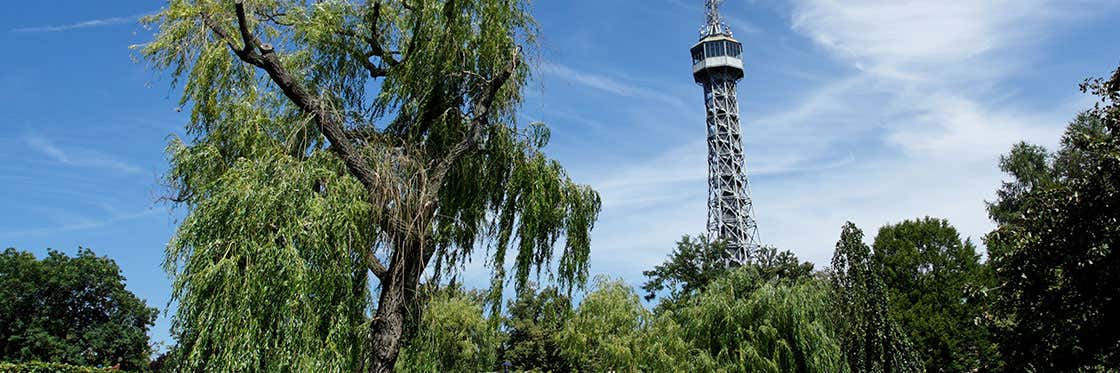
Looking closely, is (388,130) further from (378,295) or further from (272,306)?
(272,306)

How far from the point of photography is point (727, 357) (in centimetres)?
1606

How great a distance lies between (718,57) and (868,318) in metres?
38.7

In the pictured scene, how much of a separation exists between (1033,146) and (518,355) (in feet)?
75.7

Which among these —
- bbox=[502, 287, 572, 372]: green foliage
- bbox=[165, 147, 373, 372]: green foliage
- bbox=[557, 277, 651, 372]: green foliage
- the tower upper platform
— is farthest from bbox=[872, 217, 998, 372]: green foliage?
the tower upper platform

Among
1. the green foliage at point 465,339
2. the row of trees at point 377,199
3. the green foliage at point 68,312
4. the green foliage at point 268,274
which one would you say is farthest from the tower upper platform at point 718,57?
the green foliage at point 268,274

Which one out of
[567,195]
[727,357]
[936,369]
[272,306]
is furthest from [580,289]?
[936,369]

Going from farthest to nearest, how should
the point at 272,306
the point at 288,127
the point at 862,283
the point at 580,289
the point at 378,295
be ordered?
the point at 862,283, the point at 580,289, the point at 288,127, the point at 378,295, the point at 272,306

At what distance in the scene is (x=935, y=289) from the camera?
84.1ft

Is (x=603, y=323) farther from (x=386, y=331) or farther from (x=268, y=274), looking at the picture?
(x=268, y=274)

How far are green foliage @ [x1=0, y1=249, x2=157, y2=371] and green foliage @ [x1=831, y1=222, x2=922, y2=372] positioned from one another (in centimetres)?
3226

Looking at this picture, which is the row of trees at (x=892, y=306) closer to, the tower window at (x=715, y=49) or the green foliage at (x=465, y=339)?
the green foliage at (x=465, y=339)

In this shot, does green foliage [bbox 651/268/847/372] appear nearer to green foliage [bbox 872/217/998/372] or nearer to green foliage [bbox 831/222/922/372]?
green foliage [bbox 831/222/922/372]

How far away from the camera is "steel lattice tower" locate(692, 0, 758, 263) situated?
47875 millimetres

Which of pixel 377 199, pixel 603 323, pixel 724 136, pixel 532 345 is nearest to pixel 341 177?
pixel 377 199
